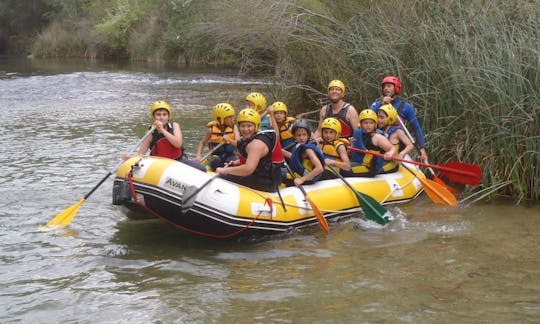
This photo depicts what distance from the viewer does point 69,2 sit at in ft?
119

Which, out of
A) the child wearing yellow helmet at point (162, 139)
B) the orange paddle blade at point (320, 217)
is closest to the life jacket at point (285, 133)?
the child wearing yellow helmet at point (162, 139)

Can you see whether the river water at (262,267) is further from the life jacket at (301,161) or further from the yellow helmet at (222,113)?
the yellow helmet at (222,113)

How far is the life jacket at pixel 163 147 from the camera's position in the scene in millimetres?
6789

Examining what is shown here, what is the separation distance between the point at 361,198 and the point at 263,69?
6.78m

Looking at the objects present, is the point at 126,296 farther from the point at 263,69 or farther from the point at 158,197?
the point at 263,69

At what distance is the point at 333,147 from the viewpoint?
23.8ft

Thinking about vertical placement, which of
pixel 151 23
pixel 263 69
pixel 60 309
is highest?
pixel 151 23

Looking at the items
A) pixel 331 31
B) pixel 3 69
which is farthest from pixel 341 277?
pixel 3 69

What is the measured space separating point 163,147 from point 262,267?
6.72 ft

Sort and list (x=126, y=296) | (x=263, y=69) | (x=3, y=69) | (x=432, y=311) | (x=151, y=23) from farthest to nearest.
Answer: (x=151, y=23) → (x=3, y=69) → (x=263, y=69) → (x=126, y=296) → (x=432, y=311)

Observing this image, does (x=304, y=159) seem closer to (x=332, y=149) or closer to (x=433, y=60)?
(x=332, y=149)

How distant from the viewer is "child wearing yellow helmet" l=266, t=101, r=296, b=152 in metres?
7.75

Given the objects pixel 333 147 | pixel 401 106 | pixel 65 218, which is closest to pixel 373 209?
pixel 333 147

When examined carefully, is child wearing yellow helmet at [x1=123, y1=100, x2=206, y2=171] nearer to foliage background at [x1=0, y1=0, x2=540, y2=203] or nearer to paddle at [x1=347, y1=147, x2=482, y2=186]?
paddle at [x1=347, y1=147, x2=482, y2=186]
